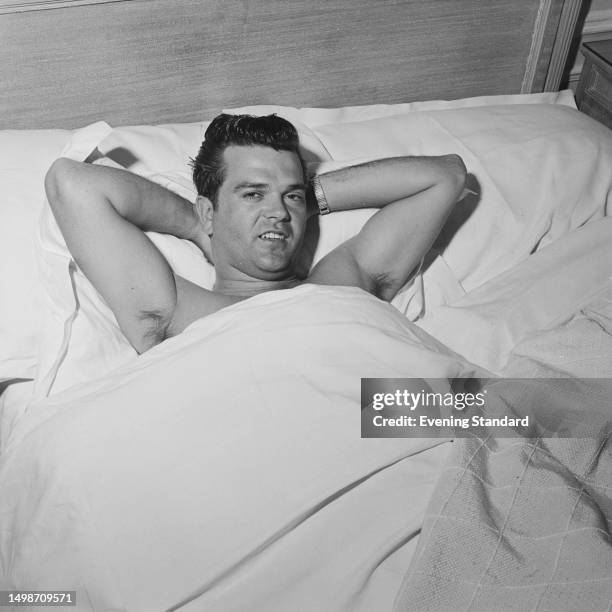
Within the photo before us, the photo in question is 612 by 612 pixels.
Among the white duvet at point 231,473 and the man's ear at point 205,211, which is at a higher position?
the man's ear at point 205,211

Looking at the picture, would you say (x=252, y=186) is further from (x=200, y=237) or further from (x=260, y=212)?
(x=200, y=237)

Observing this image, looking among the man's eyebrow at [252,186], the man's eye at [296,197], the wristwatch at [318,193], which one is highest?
the man's eyebrow at [252,186]

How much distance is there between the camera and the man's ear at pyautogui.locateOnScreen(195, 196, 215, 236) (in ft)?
5.47

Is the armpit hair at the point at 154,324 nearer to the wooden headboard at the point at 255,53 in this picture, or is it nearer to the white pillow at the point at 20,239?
the white pillow at the point at 20,239

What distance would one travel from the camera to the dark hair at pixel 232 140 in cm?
165

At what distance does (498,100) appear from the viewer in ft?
7.16

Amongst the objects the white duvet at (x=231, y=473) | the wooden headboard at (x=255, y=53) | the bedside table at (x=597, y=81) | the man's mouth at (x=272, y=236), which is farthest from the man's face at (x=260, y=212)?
the bedside table at (x=597, y=81)

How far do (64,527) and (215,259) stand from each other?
2.17ft

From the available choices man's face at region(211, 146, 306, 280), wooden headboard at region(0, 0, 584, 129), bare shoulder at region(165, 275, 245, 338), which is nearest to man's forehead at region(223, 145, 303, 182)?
man's face at region(211, 146, 306, 280)

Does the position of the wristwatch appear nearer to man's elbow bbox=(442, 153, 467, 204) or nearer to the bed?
the bed

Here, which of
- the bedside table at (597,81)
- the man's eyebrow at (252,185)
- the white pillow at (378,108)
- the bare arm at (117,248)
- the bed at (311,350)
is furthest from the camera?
the bedside table at (597,81)

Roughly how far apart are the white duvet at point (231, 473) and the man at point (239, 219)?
187mm

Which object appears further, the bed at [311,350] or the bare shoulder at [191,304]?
the bare shoulder at [191,304]

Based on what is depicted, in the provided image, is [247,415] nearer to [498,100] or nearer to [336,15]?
[336,15]
